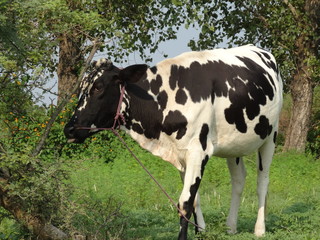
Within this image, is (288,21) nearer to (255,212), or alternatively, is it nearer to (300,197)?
(300,197)

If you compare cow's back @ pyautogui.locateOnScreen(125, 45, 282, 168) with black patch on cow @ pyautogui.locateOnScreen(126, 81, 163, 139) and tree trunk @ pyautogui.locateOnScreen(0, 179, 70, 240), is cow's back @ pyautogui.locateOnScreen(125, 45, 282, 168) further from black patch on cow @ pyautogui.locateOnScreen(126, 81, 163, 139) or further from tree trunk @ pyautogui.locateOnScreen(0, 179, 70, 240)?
tree trunk @ pyautogui.locateOnScreen(0, 179, 70, 240)

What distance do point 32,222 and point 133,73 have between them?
2.12 m

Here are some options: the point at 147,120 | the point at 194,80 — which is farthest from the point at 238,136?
the point at 147,120

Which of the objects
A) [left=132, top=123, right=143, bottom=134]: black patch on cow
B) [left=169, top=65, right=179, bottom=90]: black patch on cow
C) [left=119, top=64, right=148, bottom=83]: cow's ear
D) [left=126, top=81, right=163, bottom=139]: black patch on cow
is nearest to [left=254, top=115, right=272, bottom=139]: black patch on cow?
[left=169, top=65, right=179, bottom=90]: black patch on cow

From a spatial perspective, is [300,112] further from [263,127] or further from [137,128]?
[137,128]

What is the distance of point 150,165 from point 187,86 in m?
7.50

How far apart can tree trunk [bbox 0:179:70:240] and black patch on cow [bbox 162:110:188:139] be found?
1.76 meters

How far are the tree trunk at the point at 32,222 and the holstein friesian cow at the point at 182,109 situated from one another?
40.8 inches

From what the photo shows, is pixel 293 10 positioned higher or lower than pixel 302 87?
higher

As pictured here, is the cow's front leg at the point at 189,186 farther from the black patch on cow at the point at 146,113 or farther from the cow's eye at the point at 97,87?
the cow's eye at the point at 97,87

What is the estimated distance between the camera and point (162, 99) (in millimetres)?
8430

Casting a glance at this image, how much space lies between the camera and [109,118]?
8.30m

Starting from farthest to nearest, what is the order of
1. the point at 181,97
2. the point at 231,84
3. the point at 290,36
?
the point at 290,36, the point at 231,84, the point at 181,97

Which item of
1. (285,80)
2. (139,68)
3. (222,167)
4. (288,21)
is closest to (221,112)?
(139,68)
